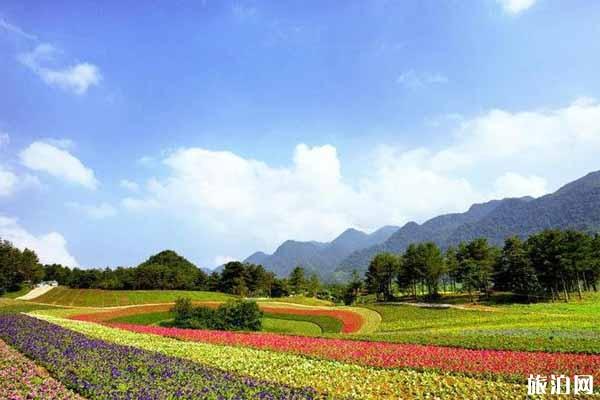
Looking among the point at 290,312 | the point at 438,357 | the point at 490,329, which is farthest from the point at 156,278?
the point at 438,357

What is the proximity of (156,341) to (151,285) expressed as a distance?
285 ft

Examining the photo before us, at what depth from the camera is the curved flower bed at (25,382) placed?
37.3 ft

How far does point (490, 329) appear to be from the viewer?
107 feet

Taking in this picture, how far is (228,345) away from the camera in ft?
82.4

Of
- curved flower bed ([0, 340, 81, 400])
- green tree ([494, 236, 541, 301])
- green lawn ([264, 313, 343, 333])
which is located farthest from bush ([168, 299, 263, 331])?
green tree ([494, 236, 541, 301])

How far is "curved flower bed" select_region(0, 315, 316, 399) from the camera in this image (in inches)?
444

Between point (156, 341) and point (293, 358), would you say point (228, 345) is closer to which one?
point (156, 341)

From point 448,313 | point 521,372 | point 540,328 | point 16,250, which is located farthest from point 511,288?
point 16,250

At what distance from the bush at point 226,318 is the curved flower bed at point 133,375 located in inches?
759

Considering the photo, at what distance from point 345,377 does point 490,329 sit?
71.4 feet

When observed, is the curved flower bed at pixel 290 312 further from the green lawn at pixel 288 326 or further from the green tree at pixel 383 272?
the green tree at pixel 383 272

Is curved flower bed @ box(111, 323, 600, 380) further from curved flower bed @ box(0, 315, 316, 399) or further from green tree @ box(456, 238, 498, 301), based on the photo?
green tree @ box(456, 238, 498, 301)

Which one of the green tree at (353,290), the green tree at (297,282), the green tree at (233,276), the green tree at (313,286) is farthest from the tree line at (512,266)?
the green tree at (297,282)

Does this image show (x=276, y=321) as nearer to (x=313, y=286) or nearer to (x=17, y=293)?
(x=17, y=293)
